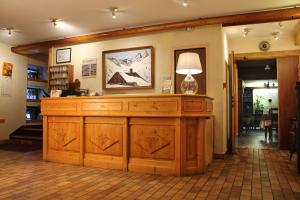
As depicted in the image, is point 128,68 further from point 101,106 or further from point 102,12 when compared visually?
point 101,106

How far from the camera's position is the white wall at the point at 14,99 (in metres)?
7.18

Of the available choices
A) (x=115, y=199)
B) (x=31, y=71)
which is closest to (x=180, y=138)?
(x=115, y=199)

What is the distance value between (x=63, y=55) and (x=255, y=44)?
5.00 meters

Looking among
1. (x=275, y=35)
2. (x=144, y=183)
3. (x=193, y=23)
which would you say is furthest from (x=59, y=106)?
(x=275, y=35)

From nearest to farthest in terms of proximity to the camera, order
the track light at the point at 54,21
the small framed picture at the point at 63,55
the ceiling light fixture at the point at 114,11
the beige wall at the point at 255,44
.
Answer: the ceiling light fixture at the point at 114,11, the track light at the point at 54,21, the beige wall at the point at 255,44, the small framed picture at the point at 63,55

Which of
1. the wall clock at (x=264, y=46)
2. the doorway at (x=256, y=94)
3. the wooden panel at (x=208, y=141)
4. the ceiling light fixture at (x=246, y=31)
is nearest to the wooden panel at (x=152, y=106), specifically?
the wooden panel at (x=208, y=141)

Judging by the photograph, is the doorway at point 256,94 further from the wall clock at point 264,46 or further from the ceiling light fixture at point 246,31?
the ceiling light fixture at point 246,31

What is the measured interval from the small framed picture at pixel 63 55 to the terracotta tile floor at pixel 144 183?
295 centimetres

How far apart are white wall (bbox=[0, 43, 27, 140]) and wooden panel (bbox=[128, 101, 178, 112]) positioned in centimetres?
515

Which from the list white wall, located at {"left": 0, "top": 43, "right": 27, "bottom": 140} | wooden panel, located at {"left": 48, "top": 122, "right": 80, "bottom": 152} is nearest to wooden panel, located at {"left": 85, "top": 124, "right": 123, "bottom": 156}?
wooden panel, located at {"left": 48, "top": 122, "right": 80, "bottom": 152}

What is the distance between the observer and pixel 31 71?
8773 millimetres

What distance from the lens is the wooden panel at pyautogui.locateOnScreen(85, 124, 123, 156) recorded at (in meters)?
3.96

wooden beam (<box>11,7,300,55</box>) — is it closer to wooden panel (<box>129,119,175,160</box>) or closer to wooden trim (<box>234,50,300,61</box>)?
wooden trim (<box>234,50,300,61</box>)

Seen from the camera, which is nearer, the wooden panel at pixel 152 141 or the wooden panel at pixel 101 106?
the wooden panel at pixel 152 141
